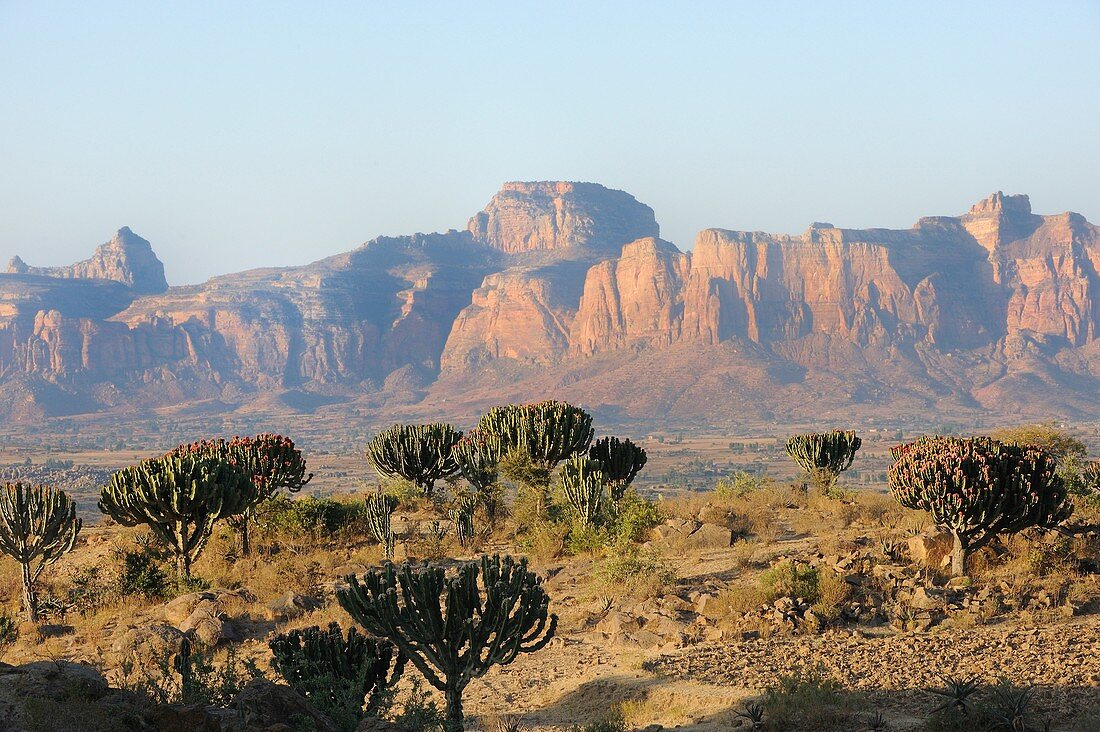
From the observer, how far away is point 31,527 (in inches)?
760

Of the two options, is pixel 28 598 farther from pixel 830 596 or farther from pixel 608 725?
pixel 830 596

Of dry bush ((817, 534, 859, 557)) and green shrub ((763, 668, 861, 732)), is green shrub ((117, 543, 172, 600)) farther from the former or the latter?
dry bush ((817, 534, 859, 557))

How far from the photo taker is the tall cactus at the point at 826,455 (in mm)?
27766

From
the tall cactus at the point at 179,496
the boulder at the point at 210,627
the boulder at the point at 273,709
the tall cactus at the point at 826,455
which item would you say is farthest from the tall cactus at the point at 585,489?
the boulder at the point at 273,709

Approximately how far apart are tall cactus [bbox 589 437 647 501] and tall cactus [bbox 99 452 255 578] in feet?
30.1

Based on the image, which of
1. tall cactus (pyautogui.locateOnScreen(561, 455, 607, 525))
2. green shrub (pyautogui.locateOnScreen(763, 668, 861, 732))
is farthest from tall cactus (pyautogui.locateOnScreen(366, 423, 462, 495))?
green shrub (pyautogui.locateOnScreen(763, 668, 861, 732))

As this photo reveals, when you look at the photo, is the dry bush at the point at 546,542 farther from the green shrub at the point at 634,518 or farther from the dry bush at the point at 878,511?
the dry bush at the point at 878,511

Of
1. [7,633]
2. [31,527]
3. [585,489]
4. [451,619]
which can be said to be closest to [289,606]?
[7,633]

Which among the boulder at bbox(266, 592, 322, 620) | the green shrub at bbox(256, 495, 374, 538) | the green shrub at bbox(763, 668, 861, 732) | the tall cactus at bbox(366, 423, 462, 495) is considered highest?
the tall cactus at bbox(366, 423, 462, 495)

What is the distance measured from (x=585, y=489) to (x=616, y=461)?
360cm

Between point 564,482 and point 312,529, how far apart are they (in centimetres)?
600

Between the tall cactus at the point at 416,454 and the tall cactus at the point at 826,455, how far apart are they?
9.61 metres

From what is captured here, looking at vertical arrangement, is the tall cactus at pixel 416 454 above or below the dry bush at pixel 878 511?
above

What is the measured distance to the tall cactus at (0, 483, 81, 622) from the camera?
63.1 feet
